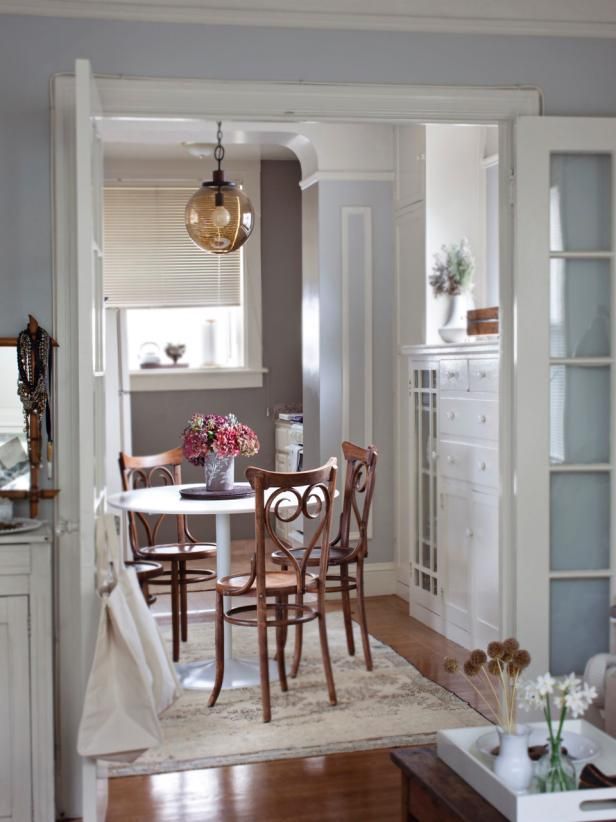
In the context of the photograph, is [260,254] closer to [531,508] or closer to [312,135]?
[312,135]

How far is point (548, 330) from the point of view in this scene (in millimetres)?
3688

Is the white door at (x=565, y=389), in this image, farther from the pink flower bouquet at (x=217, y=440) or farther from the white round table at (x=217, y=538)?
the pink flower bouquet at (x=217, y=440)

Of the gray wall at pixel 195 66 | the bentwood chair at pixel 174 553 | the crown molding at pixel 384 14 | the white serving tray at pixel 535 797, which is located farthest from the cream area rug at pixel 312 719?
the crown molding at pixel 384 14

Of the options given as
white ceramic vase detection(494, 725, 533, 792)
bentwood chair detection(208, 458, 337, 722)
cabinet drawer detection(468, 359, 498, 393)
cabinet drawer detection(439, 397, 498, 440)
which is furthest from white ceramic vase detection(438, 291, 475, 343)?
white ceramic vase detection(494, 725, 533, 792)

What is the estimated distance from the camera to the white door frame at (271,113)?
3369mm

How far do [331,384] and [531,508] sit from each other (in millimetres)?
2579

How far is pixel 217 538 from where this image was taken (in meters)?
4.76

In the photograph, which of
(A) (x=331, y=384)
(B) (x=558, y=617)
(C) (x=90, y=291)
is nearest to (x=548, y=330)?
(B) (x=558, y=617)

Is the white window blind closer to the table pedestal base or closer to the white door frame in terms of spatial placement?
Result: the table pedestal base

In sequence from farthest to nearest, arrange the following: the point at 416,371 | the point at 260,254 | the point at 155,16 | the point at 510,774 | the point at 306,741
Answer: the point at 260,254, the point at 416,371, the point at 306,741, the point at 155,16, the point at 510,774

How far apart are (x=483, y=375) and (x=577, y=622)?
1389 mm

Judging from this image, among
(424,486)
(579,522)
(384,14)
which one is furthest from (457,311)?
(384,14)

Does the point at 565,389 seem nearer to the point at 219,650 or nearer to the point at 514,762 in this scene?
the point at 514,762

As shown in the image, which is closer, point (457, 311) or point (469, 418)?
point (469, 418)
